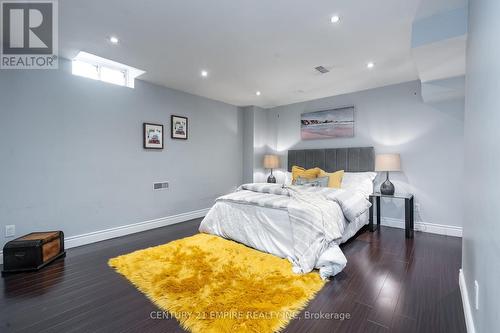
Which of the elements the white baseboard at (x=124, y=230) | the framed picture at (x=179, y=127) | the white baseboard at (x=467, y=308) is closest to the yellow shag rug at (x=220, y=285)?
the white baseboard at (x=124, y=230)

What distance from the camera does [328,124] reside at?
447 cm

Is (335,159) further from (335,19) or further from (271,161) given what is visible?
(335,19)

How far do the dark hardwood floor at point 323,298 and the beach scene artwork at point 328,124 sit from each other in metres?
2.32

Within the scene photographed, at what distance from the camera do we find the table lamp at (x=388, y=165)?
3418 mm

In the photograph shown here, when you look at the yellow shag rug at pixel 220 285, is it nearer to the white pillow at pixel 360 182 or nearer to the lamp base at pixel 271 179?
the white pillow at pixel 360 182

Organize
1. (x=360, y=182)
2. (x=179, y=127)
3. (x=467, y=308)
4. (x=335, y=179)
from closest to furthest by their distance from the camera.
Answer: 1. (x=467, y=308)
2. (x=360, y=182)
3. (x=335, y=179)
4. (x=179, y=127)

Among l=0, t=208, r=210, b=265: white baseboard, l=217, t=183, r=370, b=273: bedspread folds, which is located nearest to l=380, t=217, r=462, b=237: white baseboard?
l=217, t=183, r=370, b=273: bedspread folds

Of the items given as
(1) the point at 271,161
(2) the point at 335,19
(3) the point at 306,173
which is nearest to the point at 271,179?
(1) the point at 271,161

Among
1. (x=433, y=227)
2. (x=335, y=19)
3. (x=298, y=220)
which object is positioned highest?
(x=335, y=19)

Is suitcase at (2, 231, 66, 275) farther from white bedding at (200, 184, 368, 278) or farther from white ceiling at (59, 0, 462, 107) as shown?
white ceiling at (59, 0, 462, 107)

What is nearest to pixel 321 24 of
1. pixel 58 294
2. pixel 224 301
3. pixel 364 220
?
pixel 224 301

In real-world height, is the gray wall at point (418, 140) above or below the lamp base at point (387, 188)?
above

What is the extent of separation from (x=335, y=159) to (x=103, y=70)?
4.11 meters

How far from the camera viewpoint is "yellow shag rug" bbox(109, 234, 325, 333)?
155 cm
